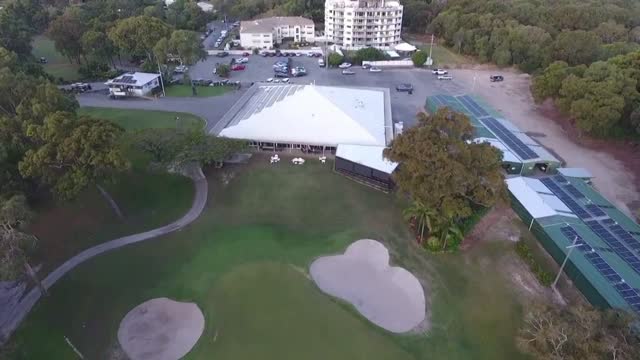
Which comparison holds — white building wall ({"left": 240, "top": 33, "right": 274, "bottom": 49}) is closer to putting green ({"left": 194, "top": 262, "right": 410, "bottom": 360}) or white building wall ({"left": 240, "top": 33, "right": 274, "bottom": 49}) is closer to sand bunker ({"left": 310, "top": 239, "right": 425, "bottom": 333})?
sand bunker ({"left": 310, "top": 239, "right": 425, "bottom": 333})

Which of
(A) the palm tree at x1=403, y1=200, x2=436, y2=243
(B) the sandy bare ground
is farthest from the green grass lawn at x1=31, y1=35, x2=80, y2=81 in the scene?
(B) the sandy bare ground

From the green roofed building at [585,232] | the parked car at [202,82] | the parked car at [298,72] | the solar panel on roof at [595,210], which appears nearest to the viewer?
the green roofed building at [585,232]

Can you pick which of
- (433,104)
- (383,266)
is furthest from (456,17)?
(383,266)

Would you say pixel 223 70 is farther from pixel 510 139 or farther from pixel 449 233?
pixel 449 233

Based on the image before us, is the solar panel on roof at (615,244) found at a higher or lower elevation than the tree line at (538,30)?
lower

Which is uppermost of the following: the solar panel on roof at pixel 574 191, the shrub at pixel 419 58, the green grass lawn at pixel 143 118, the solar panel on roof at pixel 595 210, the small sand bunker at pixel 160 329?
the shrub at pixel 419 58

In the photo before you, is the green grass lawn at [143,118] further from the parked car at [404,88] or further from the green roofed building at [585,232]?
the green roofed building at [585,232]

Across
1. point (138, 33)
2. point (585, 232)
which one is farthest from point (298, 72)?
point (585, 232)

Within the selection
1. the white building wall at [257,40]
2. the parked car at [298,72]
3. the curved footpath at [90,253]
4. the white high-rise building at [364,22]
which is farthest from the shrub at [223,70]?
the curved footpath at [90,253]
